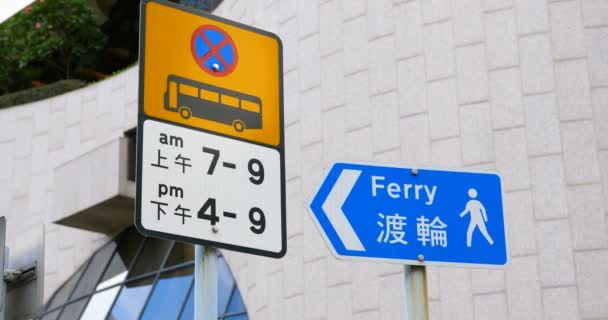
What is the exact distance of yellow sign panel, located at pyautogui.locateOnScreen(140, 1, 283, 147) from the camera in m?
5.40

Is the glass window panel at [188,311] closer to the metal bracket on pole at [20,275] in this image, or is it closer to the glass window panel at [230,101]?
the metal bracket on pole at [20,275]

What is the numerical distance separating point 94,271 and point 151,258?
207 centimetres

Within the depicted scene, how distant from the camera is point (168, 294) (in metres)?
23.8

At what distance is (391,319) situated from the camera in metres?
18.8

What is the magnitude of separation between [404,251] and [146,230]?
1.21m

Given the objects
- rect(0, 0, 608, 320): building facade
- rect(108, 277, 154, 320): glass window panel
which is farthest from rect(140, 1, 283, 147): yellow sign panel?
rect(108, 277, 154, 320): glass window panel

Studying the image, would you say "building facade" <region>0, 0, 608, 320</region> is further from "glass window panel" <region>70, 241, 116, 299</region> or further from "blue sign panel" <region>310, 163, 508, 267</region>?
"blue sign panel" <region>310, 163, 508, 267</region>

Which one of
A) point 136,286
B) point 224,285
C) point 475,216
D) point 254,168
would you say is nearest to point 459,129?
point 224,285

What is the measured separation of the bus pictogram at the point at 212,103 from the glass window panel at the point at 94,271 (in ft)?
69.5

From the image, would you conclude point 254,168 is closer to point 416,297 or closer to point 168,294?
point 416,297

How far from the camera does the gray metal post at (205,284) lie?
17.4 ft

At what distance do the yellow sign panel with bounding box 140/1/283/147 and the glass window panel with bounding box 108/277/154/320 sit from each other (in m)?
18.9

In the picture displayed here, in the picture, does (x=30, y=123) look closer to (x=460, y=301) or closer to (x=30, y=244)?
(x=460, y=301)

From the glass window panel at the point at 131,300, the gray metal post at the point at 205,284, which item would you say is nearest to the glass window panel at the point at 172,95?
the gray metal post at the point at 205,284
